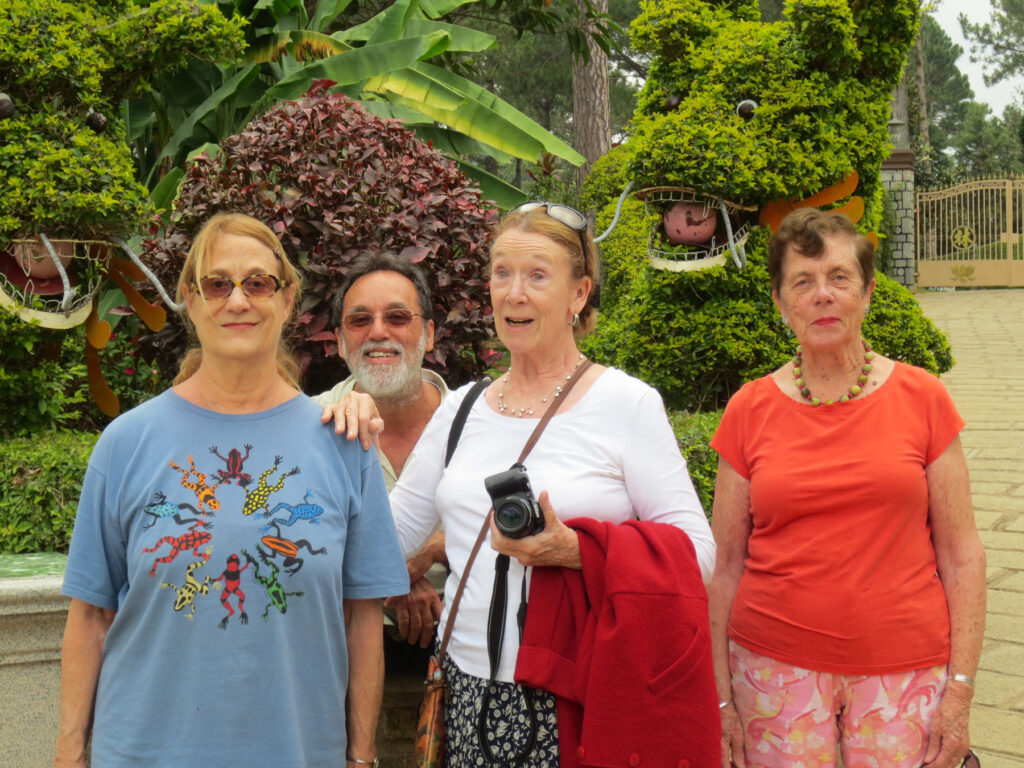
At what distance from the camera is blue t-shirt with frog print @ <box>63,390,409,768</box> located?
193 cm

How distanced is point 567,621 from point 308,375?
7.72 ft

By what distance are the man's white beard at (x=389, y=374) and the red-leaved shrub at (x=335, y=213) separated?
2.51 ft

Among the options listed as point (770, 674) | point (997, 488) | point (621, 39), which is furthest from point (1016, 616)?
point (621, 39)

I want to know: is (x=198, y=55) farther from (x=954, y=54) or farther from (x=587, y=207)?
(x=954, y=54)

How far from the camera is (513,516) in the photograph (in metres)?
1.95

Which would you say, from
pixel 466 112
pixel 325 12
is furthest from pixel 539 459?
pixel 325 12

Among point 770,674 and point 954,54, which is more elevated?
point 954,54

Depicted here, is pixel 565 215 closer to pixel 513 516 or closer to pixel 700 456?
pixel 513 516

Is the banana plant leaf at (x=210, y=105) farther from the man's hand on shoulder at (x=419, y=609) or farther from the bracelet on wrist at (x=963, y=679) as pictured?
the bracelet on wrist at (x=963, y=679)

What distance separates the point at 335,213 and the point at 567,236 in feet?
6.35

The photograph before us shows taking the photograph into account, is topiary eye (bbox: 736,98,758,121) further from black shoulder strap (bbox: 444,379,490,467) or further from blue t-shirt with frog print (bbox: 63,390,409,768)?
blue t-shirt with frog print (bbox: 63,390,409,768)

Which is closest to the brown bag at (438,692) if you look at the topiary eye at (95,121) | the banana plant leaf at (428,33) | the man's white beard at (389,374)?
the man's white beard at (389,374)

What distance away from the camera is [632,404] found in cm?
219

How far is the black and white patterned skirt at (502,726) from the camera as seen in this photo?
2.06 meters
